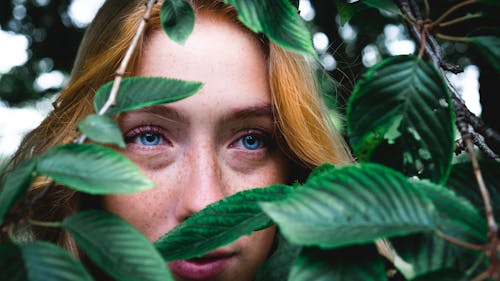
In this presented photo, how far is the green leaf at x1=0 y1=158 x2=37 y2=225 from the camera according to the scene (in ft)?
1.48

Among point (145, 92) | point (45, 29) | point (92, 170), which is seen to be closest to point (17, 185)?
point (92, 170)

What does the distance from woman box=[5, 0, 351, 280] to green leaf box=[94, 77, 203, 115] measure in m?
0.34

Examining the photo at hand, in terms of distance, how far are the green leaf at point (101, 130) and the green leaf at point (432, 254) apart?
314mm

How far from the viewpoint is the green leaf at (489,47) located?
587mm

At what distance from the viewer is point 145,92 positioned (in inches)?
23.5

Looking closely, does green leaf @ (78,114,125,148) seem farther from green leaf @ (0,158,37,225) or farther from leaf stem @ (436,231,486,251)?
leaf stem @ (436,231,486,251)

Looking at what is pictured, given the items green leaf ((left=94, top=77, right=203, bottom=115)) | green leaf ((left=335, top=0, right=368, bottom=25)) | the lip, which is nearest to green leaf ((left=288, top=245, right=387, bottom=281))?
green leaf ((left=94, top=77, right=203, bottom=115))

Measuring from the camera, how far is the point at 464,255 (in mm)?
463

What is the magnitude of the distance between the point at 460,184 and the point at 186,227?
0.34 metres

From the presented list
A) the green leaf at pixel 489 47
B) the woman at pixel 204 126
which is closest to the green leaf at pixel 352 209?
the green leaf at pixel 489 47

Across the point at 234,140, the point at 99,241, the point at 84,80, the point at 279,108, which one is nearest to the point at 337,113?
the point at 279,108

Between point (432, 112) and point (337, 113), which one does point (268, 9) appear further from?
point (337, 113)

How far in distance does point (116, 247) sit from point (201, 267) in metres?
0.54

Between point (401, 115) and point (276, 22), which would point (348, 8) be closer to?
point (276, 22)
